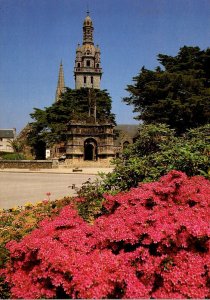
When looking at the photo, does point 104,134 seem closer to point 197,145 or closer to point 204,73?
point 204,73

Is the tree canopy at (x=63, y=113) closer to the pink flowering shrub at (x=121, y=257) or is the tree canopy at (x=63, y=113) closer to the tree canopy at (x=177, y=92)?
the tree canopy at (x=177, y=92)

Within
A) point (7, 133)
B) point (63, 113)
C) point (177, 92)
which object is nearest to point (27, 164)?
point (177, 92)

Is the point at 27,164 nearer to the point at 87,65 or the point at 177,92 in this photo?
the point at 177,92

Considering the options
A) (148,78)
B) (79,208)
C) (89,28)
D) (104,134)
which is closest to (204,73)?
(148,78)

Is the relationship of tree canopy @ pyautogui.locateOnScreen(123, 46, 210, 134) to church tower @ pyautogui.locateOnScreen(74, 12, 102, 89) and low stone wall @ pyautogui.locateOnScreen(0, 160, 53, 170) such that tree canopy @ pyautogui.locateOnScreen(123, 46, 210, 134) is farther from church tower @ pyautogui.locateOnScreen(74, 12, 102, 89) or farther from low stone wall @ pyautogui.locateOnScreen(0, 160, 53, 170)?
church tower @ pyautogui.locateOnScreen(74, 12, 102, 89)

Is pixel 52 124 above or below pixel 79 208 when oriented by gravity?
above

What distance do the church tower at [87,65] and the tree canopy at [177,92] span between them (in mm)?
47519

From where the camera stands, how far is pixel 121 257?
3695 millimetres

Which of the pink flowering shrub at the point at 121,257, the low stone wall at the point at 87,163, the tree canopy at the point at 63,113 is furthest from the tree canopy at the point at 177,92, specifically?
the pink flowering shrub at the point at 121,257

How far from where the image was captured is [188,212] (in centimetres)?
414

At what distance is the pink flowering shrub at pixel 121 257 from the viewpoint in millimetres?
3344

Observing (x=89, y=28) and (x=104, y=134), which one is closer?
(x=104, y=134)

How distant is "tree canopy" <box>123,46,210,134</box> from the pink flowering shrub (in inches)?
1166

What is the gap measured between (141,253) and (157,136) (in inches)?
255
